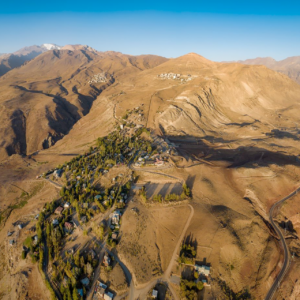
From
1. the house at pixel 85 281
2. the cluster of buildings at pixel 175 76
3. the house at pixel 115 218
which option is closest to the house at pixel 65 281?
the house at pixel 85 281

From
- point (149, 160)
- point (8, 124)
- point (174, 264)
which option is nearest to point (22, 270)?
point (174, 264)

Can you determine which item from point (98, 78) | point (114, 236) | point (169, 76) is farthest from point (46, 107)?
point (114, 236)

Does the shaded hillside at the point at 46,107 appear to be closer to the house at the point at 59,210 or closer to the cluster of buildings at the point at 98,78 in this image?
the cluster of buildings at the point at 98,78

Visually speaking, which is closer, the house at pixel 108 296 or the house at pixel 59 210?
the house at pixel 108 296

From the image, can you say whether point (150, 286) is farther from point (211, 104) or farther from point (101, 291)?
point (211, 104)

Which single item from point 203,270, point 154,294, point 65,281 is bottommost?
point 65,281

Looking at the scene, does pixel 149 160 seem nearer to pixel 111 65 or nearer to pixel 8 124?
pixel 8 124

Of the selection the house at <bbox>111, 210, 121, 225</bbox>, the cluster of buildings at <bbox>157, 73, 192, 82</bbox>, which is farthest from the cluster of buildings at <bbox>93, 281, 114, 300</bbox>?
the cluster of buildings at <bbox>157, 73, 192, 82</bbox>

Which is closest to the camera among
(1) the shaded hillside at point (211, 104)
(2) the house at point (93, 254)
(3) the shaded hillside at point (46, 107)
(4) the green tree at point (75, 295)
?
(4) the green tree at point (75, 295)

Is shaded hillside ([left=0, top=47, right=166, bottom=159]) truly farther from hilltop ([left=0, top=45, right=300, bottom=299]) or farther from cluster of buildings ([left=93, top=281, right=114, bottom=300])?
cluster of buildings ([left=93, top=281, right=114, bottom=300])

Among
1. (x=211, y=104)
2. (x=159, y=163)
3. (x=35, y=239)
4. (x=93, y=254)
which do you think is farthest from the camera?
(x=211, y=104)

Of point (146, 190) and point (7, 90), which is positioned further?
point (7, 90)
